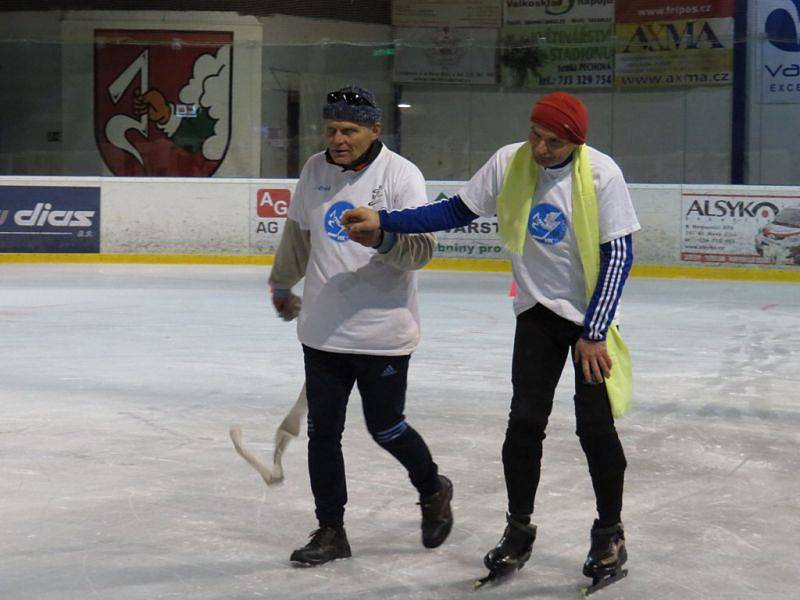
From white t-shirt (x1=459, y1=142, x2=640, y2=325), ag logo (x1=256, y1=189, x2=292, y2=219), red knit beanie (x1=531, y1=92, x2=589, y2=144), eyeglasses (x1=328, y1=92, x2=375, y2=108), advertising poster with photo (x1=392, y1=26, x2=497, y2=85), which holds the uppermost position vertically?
advertising poster with photo (x1=392, y1=26, x2=497, y2=85)

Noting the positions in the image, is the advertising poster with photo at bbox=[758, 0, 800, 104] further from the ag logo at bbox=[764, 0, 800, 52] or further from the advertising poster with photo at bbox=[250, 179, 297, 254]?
the advertising poster with photo at bbox=[250, 179, 297, 254]

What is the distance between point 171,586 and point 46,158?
12.1 metres

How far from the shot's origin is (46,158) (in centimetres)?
1450

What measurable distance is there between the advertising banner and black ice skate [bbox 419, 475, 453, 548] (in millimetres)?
11072

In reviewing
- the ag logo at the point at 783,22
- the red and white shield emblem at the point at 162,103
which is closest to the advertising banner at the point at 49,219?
the red and white shield emblem at the point at 162,103

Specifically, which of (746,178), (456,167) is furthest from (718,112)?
(456,167)

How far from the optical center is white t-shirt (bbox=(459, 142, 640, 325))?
118 inches

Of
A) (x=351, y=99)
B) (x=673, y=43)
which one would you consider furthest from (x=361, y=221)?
(x=673, y=43)

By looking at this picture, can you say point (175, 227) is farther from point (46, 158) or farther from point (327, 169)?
point (327, 169)

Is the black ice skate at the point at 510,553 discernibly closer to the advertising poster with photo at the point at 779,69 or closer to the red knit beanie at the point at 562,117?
the red knit beanie at the point at 562,117

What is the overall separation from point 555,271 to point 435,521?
2.71 ft

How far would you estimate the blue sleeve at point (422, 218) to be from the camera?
309 cm

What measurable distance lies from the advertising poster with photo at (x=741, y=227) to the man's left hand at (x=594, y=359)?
33.6 ft

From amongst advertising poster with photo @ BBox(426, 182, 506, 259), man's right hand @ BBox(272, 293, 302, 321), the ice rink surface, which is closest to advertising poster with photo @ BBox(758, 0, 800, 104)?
advertising poster with photo @ BBox(426, 182, 506, 259)
